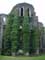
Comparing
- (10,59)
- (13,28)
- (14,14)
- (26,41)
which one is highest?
(14,14)

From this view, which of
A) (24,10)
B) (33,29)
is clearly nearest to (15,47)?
(33,29)

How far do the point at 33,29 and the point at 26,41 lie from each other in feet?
1.22

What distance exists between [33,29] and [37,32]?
0.14 metres

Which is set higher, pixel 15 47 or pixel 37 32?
pixel 37 32

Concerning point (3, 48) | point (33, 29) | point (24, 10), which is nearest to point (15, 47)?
point (3, 48)

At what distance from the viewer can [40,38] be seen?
5484mm

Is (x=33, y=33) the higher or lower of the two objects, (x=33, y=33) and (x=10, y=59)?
the higher

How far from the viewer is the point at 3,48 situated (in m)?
5.33

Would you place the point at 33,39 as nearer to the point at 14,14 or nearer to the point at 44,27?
the point at 44,27

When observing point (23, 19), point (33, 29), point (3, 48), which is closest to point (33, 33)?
point (33, 29)

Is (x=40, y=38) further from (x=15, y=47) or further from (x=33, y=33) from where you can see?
(x=15, y=47)

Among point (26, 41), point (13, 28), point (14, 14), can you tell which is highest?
point (14, 14)

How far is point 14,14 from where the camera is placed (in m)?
5.47

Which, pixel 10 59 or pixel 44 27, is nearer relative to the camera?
pixel 10 59
